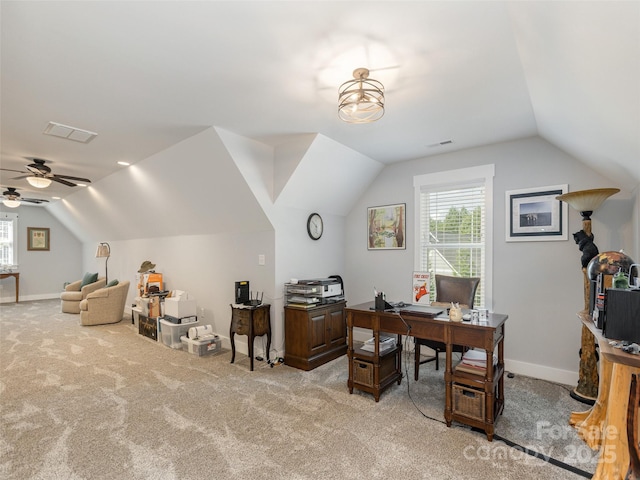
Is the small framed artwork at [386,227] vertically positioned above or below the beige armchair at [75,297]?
above

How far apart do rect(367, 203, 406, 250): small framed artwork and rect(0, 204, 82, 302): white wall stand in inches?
349

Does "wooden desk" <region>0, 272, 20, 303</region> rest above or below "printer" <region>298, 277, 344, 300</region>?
below

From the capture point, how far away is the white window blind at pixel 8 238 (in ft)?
26.1

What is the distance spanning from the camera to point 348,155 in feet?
13.0

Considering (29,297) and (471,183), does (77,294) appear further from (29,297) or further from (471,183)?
(471,183)

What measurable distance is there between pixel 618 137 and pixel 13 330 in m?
8.15

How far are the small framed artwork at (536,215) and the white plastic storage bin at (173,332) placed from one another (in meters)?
4.41

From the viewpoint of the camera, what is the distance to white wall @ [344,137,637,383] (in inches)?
123

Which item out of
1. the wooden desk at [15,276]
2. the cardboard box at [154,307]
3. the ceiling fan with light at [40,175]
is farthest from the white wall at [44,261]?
the cardboard box at [154,307]

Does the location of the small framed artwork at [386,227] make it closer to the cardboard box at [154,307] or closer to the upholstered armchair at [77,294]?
the cardboard box at [154,307]

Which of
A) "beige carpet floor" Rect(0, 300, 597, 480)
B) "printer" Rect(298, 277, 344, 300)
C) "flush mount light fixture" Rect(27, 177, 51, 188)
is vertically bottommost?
"beige carpet floor" Rect(0, 300, 597, 480)

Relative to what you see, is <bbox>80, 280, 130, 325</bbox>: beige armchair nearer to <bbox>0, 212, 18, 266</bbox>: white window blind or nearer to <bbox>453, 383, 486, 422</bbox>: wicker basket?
<bbox>0, 212, 18, 266</bbox>: white window blind

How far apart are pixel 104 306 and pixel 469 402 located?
6145 mm

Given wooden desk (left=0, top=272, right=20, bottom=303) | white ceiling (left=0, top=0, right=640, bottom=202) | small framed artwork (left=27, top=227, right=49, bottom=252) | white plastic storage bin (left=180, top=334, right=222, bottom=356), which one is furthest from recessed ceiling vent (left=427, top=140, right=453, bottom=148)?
small framed artwork (left=27, top=227, right=49, bottom=252)
